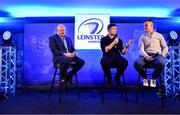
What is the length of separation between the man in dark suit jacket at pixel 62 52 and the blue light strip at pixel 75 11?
119 cm

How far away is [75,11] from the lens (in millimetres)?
5398

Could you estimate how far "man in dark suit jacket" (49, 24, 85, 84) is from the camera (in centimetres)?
369

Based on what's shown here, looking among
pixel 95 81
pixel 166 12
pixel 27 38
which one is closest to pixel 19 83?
pixel 27 38

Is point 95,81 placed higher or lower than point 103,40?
lower

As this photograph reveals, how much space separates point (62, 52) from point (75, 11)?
1789 mm

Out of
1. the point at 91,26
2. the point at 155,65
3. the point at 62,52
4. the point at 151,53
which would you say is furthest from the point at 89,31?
the point at 155,65

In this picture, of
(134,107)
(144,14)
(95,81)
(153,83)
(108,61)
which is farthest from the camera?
(95,81)

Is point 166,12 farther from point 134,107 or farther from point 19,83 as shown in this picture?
point 19,83

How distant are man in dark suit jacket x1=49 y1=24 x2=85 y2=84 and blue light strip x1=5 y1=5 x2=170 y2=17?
1190mm

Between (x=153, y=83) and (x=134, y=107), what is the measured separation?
0.45 meters

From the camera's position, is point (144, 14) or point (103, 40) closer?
point (103, 40)

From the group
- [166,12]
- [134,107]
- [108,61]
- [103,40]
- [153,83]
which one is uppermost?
[166,12]

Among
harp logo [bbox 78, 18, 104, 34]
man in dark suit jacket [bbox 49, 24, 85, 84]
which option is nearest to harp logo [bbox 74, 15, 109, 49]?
harp logo [bbox 78, 18, 104, 34]

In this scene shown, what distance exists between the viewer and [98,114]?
275 cm
